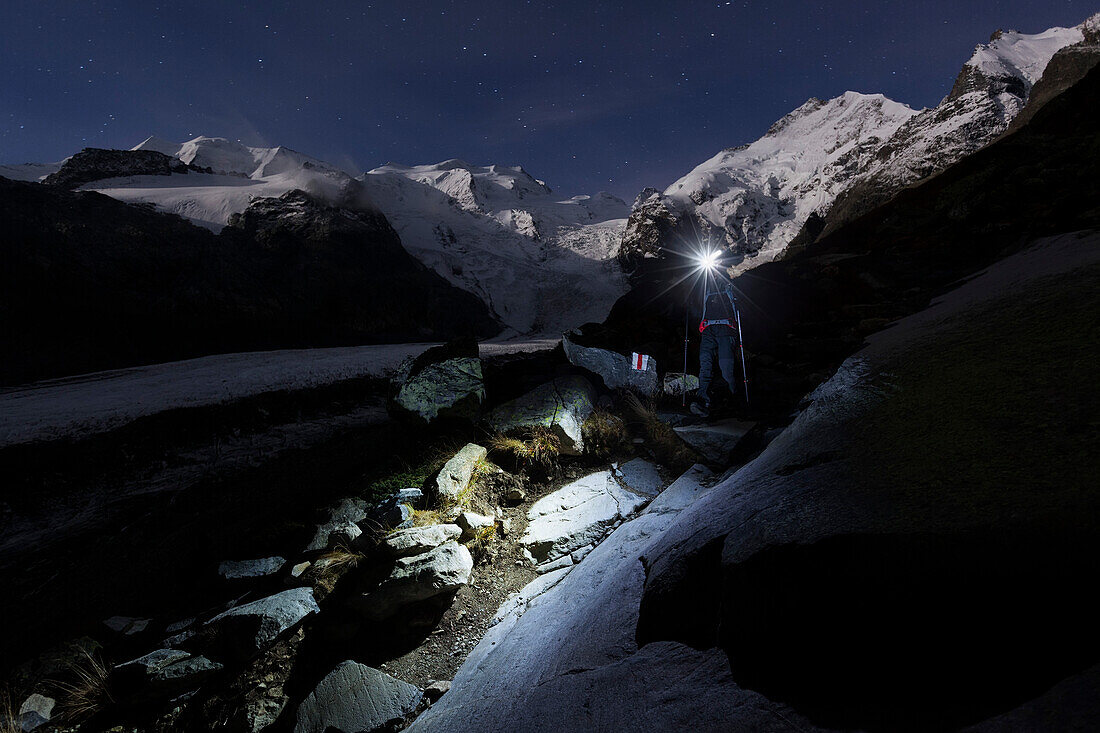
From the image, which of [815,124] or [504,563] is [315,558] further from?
[815,124]

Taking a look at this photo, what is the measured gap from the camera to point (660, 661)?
1708 mm

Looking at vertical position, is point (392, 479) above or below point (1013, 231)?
below

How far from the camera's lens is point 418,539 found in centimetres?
403

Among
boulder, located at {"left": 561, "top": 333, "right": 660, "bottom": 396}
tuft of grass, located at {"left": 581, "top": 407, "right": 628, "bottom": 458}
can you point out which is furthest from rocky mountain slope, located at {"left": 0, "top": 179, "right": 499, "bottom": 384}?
tuft of grass, located at {"left": 581, "top": 407, "right": 628, "bottom": 458}

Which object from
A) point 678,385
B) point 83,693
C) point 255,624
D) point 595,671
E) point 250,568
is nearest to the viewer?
point 595,671

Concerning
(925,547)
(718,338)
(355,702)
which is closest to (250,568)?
(355,702)

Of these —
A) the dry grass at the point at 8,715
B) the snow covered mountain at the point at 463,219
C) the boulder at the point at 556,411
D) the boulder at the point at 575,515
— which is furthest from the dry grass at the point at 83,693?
the snow covered mountain at the point at 463,219

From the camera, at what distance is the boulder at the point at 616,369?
26.3 ft

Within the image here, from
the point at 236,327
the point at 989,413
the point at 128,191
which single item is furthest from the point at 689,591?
the point at 128,191

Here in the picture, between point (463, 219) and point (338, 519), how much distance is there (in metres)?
33.5

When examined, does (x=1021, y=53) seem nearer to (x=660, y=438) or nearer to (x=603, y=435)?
(x=660, y=438)

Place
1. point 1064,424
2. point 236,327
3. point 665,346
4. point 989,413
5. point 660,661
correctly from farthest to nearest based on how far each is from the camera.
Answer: point 236,327
point 665,346
point 660,661
point 989,413
point 1064,424

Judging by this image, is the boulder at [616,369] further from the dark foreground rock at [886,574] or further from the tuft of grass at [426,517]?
the dark foreground rock at [886,574]

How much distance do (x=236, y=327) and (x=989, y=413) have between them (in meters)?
18.7
